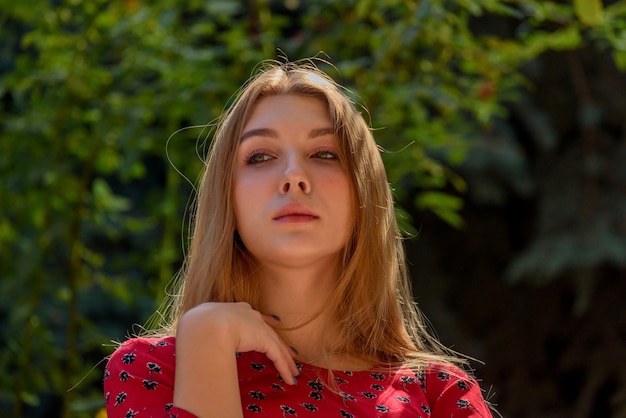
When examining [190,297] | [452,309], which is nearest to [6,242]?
[190,297]

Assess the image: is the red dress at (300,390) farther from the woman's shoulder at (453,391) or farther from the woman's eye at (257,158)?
the woman's eye at (257,158)

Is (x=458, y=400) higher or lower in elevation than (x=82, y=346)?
higher

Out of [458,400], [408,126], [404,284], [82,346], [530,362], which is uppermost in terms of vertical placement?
[408,126]

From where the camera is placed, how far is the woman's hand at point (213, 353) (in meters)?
1.40

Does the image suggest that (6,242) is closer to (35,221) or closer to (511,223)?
(35,221)

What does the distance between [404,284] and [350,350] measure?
245 mm

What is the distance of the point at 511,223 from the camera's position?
4.35 m

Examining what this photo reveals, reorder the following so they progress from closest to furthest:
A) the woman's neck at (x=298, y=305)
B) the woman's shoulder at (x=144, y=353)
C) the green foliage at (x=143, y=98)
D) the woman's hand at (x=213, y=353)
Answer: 1. the woman's hand at (x=213, y=353)
2. the woman's shoulder at (x=144, y=353)
3. the woman's neck at (x=298, y=305)
4. the green foliage at (x=143, y=98)

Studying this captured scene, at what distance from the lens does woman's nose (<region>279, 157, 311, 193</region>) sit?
1.51 metres

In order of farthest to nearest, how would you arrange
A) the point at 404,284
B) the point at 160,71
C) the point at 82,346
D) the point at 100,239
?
1. the point at 100,239
2. the point at 82,346
3. the point at 160,71
4. the point at 404,284

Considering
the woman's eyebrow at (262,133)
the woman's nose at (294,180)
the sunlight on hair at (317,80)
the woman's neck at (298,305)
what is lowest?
the woman's neck at (298,305)

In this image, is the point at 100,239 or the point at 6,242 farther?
the point at 100,239

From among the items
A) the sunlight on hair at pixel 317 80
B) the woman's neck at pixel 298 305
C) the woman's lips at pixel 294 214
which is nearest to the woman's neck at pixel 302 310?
the woman's neck at pixel 298 305

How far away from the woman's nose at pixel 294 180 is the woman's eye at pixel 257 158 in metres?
0.06
